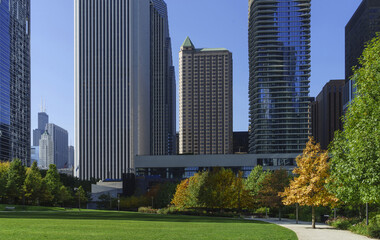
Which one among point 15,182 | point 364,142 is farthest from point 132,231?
point 15,182

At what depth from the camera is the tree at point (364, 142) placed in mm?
29344

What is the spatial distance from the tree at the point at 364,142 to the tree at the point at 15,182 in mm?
68527

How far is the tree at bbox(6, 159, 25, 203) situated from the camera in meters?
87.0

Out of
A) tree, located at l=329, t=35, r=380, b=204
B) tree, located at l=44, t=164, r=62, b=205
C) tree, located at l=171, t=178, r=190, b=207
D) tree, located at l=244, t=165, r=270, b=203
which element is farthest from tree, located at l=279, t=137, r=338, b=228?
tree, located at l=44, t=164, r=62, b=205

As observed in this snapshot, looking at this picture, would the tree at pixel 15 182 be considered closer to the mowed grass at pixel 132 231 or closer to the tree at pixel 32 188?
the tree at pixel 32 188

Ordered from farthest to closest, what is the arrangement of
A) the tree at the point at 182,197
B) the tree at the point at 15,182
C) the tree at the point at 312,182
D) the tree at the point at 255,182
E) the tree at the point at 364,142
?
the tree at the point at 15,182 < the tree at the point at 182,197 < the tree at the point at 255,182 < the tree at the point at 312,182 < the tree at the point at 364,142

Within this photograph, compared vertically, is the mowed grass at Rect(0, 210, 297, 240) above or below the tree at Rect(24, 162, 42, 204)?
above

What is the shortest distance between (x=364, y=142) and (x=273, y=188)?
35.2m

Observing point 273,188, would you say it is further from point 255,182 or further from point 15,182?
point 15,182

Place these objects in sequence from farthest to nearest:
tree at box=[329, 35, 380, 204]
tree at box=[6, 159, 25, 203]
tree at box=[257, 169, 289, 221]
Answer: tree at box=[6, 159, 25, 203] < tree at box=[257, 169, 289, 221] < tree at box=[329, 35, 380, 204]

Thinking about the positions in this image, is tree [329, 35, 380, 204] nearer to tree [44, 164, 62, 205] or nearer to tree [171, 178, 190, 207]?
tree [171, 178, 190, 207]

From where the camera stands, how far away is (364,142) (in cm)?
2994

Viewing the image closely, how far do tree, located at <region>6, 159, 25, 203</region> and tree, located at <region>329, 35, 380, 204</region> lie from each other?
68.5 meters

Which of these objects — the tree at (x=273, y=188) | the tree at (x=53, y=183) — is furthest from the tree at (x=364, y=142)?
the tree at (x=53, y=183)
